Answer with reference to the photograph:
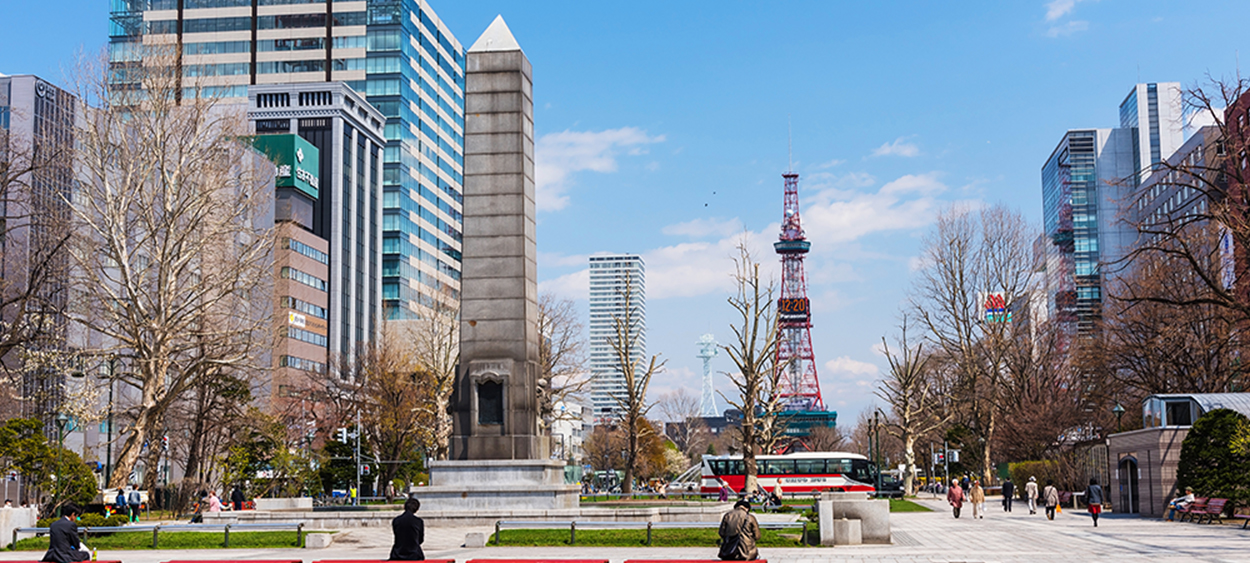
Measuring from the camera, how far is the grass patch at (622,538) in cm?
2517

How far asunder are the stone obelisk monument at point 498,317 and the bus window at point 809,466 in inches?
1579

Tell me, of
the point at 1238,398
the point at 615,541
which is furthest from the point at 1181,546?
the point at 1238,398

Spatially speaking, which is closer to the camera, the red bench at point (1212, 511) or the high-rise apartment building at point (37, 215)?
the red bench at point (1212, 511)

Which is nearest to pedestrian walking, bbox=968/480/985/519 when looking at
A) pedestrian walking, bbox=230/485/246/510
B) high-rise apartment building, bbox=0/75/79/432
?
pedestrian walking, bbox=230/485/246/510

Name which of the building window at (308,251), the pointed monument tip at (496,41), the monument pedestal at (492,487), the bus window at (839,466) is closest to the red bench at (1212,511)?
the monument pedestal at (492,487)

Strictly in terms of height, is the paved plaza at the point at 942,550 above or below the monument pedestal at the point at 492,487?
below

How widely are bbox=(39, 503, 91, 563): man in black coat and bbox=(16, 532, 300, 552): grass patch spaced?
6.77 m

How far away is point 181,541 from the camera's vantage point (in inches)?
1041

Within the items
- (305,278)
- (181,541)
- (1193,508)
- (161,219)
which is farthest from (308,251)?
(1193,508)

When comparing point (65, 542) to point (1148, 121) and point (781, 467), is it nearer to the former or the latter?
point (781, 467)

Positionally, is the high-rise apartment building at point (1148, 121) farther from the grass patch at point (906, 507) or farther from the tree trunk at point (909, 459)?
the grass patch at point (906, 507)

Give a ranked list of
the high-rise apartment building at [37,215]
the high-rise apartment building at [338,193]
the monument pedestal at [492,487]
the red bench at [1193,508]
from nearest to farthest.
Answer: the monument pedestal at [492,487] → the red bench at [1193,508] → the high-rise apartment building at [37,215] → the high-rise apartment building at [338,193]

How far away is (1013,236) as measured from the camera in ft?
206

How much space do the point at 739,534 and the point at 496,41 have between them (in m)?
18.4
